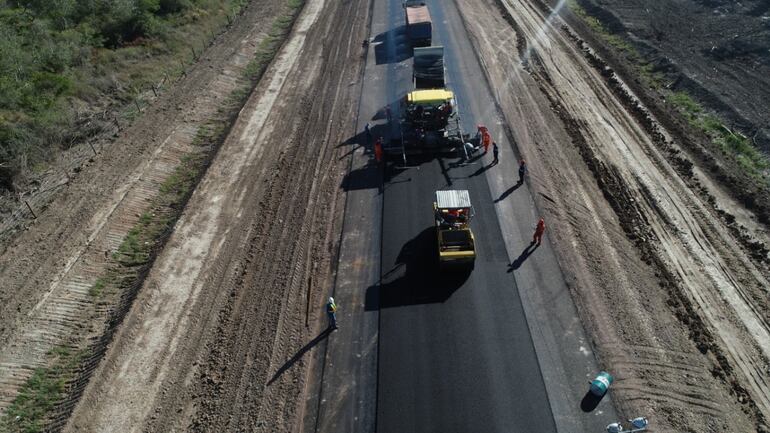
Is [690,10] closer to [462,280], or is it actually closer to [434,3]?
[434,3]

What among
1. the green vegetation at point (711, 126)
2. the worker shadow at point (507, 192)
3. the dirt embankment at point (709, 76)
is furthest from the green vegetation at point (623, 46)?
the worker shadow at point (507, 192)

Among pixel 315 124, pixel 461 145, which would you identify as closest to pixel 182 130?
pixel 315 124

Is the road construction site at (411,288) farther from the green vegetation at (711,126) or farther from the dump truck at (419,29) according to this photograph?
the dump truck at (419,29)

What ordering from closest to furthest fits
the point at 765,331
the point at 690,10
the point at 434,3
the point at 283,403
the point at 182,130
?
the point at 283,403 → the point at 765,331 → the point at 182,130 → the point at 690,10 → the point at 434,3

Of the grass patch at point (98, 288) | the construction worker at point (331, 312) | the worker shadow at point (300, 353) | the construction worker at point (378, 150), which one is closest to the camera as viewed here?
the worker shadow at point (300, 353)

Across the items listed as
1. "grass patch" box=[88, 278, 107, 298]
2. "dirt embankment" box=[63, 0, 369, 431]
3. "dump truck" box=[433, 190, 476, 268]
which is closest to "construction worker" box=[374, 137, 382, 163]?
"dirt embankment" box=[63, 0, 369, 431]

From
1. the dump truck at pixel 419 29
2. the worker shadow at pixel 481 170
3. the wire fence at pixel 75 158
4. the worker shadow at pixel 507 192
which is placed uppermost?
the dump truck at pixel 419 29
